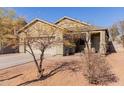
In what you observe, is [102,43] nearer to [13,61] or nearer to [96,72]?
[13,61]

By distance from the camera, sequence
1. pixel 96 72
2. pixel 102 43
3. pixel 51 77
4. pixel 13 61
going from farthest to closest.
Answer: pixel 102 43
pixel 13 61
pixel 51 77
pixel 96 72

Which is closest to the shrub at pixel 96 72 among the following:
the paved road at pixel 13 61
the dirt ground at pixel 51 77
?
the dirt ground at pixel 51 77

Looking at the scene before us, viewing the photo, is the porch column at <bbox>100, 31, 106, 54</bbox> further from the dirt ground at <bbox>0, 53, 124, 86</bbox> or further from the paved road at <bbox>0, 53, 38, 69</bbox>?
the dirt ground at <bbox>0, 53, 124, 86</bbox>

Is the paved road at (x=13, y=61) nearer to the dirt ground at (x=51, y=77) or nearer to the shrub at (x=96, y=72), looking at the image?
the dirt ground at (x=51, y=77)

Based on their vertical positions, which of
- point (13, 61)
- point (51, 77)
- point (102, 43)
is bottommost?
point (51, 77)

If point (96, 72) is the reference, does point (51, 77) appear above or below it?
below

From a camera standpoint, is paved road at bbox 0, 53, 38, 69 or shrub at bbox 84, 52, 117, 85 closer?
shrub at bbox 84, 52, 117, 85

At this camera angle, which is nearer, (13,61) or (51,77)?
(51,77)

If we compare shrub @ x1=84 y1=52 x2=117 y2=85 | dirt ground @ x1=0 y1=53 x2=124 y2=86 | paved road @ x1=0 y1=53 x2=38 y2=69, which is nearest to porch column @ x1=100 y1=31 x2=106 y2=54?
paved road @ x1=0 y1=53 x2=38 y2=69

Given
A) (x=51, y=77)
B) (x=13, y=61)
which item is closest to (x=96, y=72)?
(x=51, y=77)
